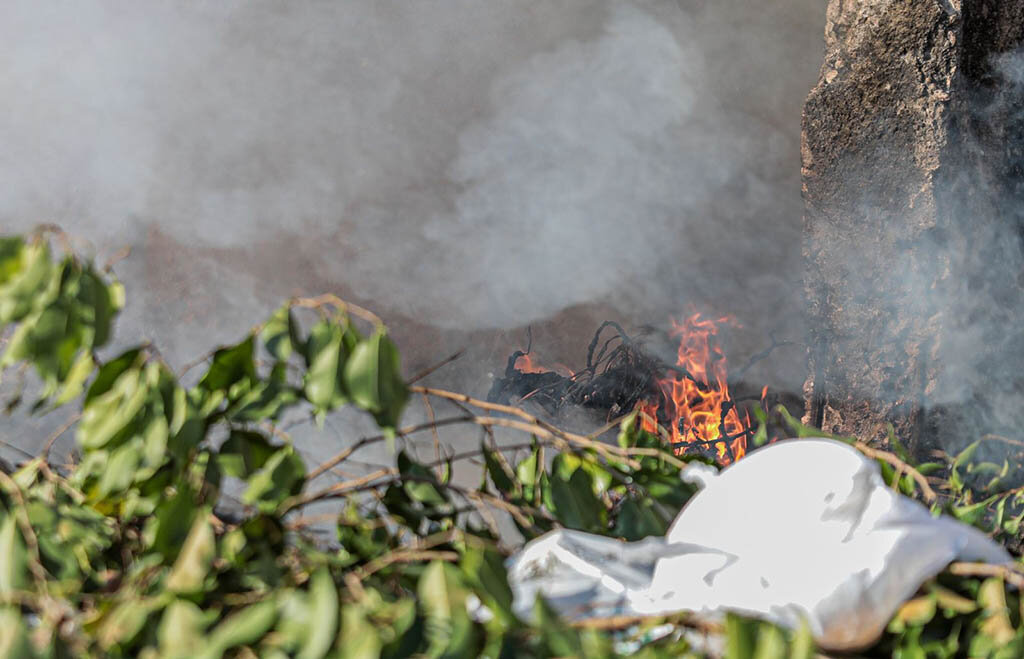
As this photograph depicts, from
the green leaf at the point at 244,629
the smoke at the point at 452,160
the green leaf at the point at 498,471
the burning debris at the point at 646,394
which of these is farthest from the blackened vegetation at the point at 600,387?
the green leaf at the point at 244,629

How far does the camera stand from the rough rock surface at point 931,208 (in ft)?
6.73

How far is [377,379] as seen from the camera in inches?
29.4

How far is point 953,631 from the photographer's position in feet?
2.47

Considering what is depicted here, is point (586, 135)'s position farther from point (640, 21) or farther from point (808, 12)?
point (808, 12)

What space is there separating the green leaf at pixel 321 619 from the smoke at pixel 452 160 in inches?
120

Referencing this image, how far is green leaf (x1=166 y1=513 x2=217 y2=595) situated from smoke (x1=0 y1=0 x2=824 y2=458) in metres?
2.98

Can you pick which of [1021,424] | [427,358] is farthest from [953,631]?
[427,358]

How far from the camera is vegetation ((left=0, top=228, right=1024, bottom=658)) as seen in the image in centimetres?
61

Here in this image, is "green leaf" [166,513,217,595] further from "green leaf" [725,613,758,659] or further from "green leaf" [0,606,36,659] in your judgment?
"green leaf" [725,613,758,659]

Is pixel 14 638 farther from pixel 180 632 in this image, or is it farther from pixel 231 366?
pixel 231 366

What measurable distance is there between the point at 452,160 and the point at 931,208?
1989 millimetres

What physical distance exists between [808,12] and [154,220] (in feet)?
8.01

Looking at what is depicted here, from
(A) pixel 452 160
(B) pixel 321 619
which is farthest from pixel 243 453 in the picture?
(A) pixel 452 160

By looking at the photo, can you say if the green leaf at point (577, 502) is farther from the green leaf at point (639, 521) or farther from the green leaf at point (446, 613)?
the green leaf at point (446, 613)
